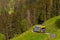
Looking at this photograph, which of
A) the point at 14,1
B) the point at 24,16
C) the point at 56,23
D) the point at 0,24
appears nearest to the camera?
the point at 56,23

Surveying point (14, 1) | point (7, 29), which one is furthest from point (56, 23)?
point (14, 1)

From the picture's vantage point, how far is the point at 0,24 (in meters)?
71.2

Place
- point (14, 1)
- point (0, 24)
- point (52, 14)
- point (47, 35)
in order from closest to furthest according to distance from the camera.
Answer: point (47, 35)
point (52, 14)
point (0, 24)
point (14, 1)

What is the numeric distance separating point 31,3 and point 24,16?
586cm

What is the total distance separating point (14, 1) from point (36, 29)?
44049 mm

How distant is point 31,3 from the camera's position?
253ft

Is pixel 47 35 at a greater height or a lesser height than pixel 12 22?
greater

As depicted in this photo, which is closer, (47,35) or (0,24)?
(47,35)

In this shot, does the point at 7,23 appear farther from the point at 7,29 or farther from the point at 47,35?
the point at 47,35

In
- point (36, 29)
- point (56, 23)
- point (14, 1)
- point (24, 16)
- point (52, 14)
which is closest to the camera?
point (36, 29)

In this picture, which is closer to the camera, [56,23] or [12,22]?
[56,23]

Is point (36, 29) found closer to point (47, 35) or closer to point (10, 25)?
point (47, 35)

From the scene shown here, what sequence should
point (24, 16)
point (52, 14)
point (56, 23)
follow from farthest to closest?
point (24, 16)
point (52, 14)
point (56, 23)

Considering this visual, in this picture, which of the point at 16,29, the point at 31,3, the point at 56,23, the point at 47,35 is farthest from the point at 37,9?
the point at 47,35
